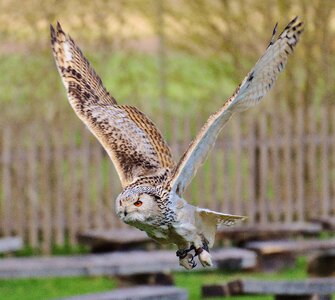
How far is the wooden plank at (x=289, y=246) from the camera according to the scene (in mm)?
12836

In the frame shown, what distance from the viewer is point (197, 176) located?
15.7 m

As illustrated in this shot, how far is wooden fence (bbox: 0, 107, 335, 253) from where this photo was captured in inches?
596

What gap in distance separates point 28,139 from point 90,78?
6620 millimetres

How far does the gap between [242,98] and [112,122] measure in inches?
51.9

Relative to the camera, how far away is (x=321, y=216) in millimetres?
16375

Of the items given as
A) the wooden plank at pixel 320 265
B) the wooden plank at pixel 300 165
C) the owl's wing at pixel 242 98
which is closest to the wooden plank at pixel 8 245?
the wooden plank at pixel 320 265

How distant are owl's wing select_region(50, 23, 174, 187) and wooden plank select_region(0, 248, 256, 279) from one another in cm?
303

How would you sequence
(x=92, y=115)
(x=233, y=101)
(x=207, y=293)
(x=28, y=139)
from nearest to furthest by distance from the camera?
1. (x=233, y=101)
2. (x=92, y=115)
3. (x=207, y=293)
4. (x=28, y=139)

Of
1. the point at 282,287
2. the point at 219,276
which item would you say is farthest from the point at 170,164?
the point at 219,276

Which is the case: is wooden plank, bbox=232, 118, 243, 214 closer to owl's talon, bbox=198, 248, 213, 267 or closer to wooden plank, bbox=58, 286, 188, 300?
wooden plank, bbox=58, 286, 188, 300

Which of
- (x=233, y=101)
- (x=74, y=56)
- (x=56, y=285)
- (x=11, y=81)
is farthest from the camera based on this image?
(x=11, y=81)

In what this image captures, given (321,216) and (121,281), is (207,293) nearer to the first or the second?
(121,281)

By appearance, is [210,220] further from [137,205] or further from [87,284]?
[87,284]

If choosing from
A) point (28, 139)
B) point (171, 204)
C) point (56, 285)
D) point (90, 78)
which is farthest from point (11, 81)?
point (171, 204)
